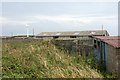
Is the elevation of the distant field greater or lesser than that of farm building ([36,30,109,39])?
lesser

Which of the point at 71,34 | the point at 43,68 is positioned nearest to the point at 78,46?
the point at 43,68

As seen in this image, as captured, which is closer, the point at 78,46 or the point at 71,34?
the point at 78,46

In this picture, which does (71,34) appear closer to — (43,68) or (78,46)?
(78,46)

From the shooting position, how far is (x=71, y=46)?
14.4 meters

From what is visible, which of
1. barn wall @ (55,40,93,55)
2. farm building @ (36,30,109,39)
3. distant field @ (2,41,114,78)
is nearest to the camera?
distant field @ (2,41,114,78)

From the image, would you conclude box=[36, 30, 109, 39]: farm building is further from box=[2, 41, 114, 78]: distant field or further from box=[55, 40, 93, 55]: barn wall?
Result: box=[2, 41, 114, 78]: distant field

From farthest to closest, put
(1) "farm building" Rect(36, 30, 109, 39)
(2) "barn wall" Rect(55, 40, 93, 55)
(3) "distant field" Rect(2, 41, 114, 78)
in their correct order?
(1) "farm building" Rect(36, 30, 109, 39) → (2) "barn wall" Rect(55, 40, 93, 55) → (3) "distant field" Rect(2, 41, 114, 78)

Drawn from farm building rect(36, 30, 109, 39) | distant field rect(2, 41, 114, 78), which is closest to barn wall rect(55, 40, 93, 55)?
distant field rect(2, 41, 114, 78)

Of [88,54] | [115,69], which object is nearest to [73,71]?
[115,69]

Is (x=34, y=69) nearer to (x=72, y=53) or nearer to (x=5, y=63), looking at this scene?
(x=5, y=63)

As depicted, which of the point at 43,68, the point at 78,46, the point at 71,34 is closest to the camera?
the point at 43,68

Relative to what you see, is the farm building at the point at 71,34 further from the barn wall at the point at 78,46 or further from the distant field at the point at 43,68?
the distant field at the point at 43,68

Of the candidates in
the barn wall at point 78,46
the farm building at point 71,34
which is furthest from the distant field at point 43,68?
the farm building at point 71,34

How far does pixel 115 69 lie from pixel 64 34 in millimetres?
23700
